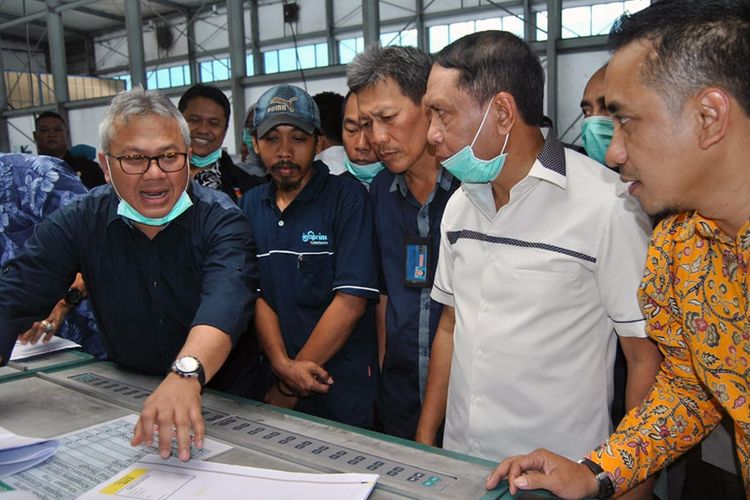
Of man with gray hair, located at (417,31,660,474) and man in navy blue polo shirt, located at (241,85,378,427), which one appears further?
man in navy blue polo shirt, located at (241,85,378,427)

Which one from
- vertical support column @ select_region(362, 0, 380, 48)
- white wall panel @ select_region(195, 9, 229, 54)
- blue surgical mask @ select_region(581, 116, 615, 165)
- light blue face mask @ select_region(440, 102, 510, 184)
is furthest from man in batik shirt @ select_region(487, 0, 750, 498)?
white wall panel @ select_region(195, 9, 229, 54)

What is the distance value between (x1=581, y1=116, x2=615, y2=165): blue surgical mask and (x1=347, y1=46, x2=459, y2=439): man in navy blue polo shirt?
1.90 ft

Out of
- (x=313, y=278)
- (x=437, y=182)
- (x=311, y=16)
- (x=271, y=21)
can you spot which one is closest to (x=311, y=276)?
(x=313, y=278)

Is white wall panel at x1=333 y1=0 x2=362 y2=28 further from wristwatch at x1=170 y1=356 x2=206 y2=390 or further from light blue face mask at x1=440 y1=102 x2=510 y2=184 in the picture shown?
wristwatch at x1=170 y1=356 x2=206 y2=390

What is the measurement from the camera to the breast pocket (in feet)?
6.55

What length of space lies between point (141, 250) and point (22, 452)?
65cm

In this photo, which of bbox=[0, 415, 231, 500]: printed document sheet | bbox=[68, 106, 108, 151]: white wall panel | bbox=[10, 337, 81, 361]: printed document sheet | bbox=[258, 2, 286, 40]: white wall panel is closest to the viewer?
bbox=[0, 415, 231, 500]: printed document sheet

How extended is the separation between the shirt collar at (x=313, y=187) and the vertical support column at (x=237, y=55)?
715 cm

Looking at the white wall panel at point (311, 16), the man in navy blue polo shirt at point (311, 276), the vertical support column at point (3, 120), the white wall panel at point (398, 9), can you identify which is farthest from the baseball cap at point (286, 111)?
the vertical support column at point (3, 120)

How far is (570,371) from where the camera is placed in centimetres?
135

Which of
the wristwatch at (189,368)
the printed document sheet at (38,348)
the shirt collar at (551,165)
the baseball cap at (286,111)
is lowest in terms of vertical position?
the printed document sheet at (38,348)

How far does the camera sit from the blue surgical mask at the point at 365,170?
7.90ft

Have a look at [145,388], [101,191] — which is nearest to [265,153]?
[101,191]

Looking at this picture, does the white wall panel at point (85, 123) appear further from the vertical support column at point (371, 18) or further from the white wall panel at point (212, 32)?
the vertical support column at point (371, 18)
